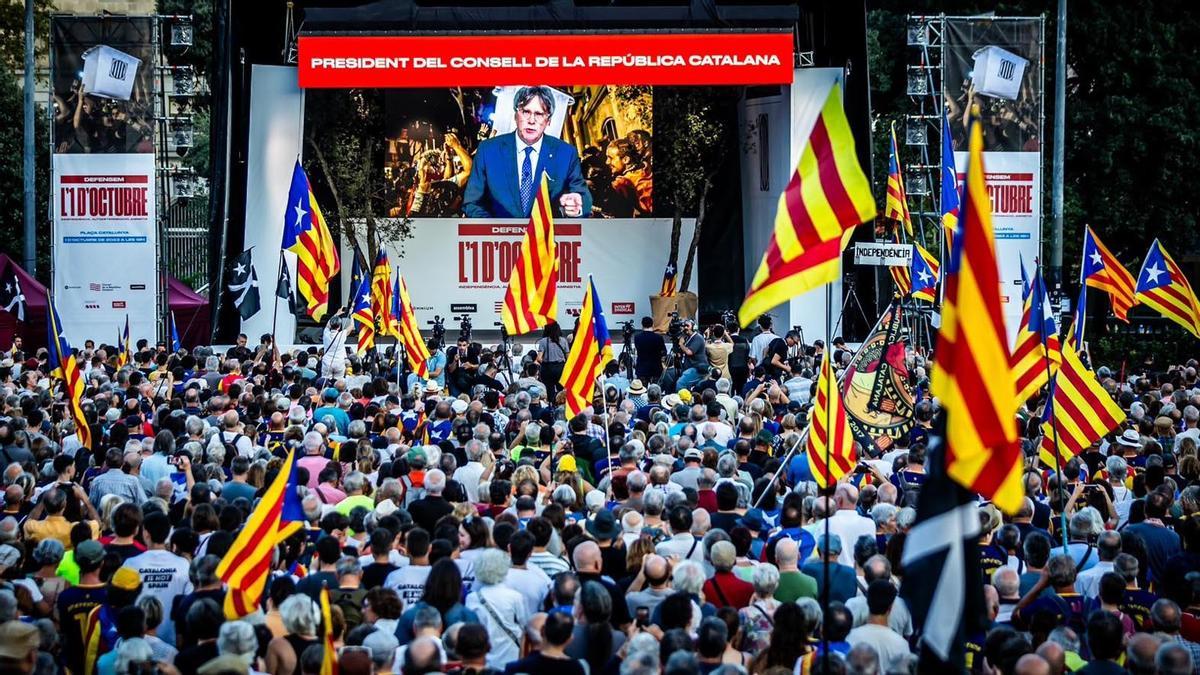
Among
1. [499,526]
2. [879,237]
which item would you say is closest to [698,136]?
[879,237]

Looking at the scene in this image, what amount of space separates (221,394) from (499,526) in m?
6.74

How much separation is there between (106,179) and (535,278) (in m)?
12.8

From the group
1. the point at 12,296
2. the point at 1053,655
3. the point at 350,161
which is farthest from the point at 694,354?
the point at 1053,655

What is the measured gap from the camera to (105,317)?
82.8 ft

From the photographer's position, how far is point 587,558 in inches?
312

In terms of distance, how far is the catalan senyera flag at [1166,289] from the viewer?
55.3ft

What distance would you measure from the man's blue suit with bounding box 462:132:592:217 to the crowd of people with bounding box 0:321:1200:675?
50.8 feet

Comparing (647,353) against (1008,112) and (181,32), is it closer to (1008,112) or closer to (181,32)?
(1008,112)

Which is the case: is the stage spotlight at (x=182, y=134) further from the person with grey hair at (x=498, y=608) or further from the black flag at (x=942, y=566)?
the black flag at (x=942, y=566)

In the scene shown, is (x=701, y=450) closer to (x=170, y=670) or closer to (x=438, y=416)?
(x=438, y=416)

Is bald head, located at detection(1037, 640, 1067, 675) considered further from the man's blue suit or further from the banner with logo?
the banner with logo

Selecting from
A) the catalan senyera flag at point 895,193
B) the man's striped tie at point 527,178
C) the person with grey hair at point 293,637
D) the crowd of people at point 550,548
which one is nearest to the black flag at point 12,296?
the man's striped tie at point 527,178

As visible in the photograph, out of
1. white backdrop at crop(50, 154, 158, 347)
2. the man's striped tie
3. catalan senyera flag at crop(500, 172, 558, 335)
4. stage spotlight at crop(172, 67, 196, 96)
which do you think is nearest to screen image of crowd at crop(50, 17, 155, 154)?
white backdrop at crop(50, 154, 158, 347)

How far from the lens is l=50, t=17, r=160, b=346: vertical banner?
2519cm
